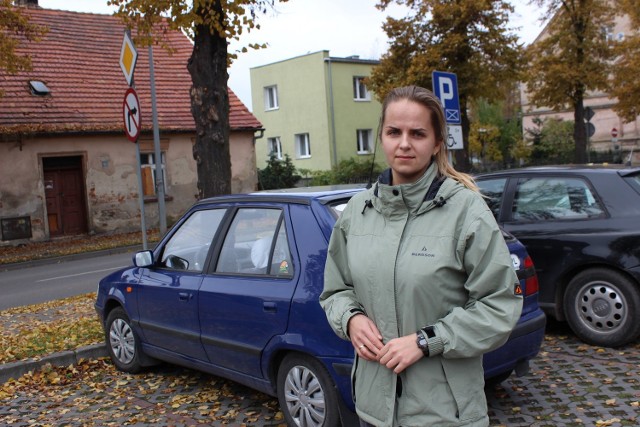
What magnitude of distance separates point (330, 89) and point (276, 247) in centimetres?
3661

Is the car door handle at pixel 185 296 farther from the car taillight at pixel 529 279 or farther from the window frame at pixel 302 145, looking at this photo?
the window frame at pixel 302 145

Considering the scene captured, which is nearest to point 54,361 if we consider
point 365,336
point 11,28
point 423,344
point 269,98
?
point 365,336

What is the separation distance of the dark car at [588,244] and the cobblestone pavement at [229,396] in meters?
0.29

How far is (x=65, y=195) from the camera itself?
23.2 m

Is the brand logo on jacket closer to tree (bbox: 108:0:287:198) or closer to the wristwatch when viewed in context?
the wristwatch

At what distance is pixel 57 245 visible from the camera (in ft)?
69.7

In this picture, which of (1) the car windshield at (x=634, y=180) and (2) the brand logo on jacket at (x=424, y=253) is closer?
(2) the brand logo on jacket at (x=424, y=253)

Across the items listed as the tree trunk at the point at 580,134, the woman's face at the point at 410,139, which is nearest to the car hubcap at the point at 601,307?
the woman's face at the point at 410,139

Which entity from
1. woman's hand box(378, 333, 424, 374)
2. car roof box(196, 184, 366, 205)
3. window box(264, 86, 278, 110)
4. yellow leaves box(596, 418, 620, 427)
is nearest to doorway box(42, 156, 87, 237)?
car roof box(196, 184, 366, 205)

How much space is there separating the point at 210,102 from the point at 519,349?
20.6 ft

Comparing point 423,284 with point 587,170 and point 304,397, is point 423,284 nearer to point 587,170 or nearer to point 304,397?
point 304,397

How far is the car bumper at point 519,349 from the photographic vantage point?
4.26m

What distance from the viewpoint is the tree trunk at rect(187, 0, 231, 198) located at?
944cm

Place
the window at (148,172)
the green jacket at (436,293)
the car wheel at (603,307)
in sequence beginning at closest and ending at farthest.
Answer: the green jacket at (436,293)
the car wheel at (603,307)
the window at (148,172)
